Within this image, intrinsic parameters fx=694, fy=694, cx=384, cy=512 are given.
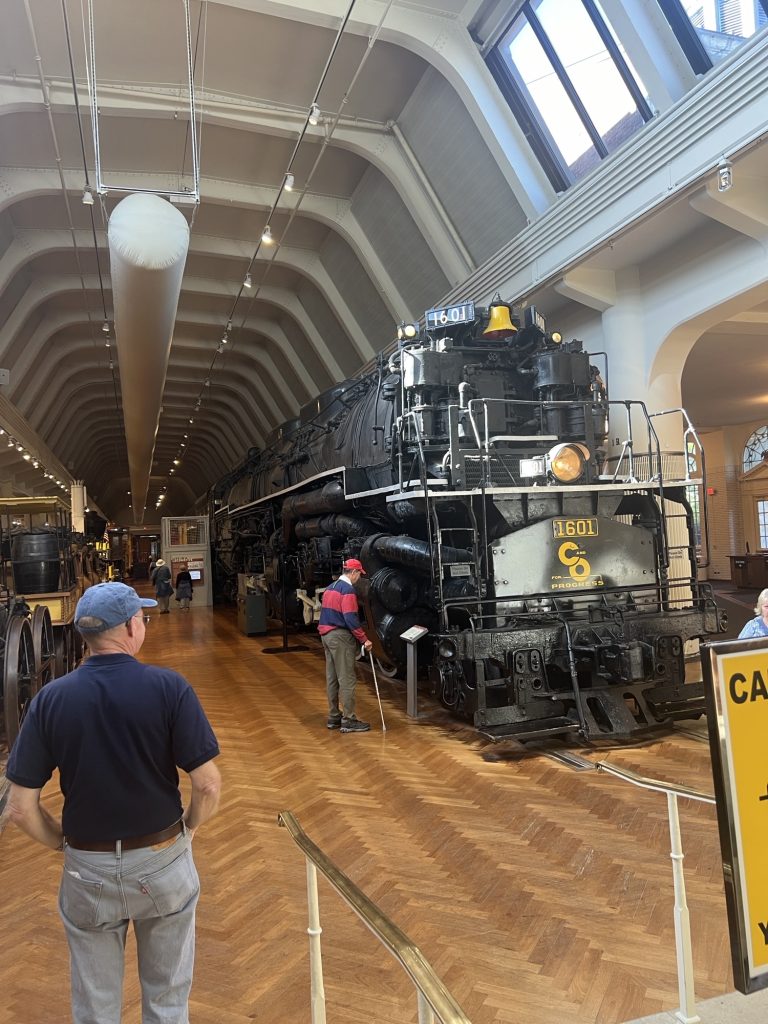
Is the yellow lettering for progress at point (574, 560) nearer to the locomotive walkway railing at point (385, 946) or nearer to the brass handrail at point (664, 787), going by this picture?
the brass handrail at point (664, 787)

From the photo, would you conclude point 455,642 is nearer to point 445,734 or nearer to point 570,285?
point 445,734

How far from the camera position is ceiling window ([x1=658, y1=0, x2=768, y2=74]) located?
235 inches

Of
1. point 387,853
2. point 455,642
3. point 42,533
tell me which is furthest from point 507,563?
point 42,533

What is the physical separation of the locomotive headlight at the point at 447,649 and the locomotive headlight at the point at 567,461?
1.56 m

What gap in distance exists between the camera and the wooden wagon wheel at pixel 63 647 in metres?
7.24

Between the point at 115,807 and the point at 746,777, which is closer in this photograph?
the point at 746,777

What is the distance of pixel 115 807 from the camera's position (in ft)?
5.68

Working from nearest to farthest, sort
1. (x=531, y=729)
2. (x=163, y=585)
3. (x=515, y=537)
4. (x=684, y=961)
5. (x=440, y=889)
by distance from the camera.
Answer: (x=684, y=961)
(x=440, y=889)
(x=531, y=729)
(x=515, y=537)
(x=163, y=585)

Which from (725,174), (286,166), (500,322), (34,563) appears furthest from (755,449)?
(34,563)

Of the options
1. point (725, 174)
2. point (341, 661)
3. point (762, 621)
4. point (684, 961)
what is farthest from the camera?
point (341, 661)

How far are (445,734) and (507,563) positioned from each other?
59.3 inches

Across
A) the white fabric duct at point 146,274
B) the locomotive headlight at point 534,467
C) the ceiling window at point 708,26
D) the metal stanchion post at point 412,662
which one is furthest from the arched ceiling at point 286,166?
the metal stanchion post at point 412,662

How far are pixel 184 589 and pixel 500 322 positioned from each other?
43.9 feet

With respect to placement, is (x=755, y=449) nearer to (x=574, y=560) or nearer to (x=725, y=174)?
(x=725, y=174)
